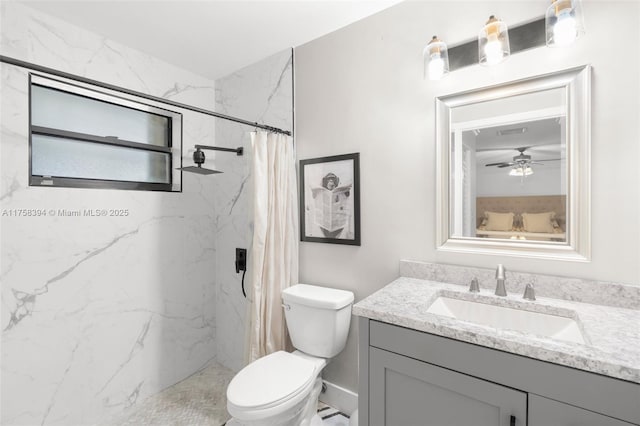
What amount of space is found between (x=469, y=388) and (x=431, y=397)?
0.47ft

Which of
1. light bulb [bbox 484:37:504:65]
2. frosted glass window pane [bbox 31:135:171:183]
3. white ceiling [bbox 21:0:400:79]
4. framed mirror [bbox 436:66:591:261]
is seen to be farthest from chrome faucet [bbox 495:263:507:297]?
frosted glass window pane [bbox 31:135:171:183]

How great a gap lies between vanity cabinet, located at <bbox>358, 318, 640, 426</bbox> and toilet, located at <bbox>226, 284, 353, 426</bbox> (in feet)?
1.30

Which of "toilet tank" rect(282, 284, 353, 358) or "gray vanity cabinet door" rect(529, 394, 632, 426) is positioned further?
"toilet tank" rect(282, 284, 353, 358)

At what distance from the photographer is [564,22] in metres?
1.18

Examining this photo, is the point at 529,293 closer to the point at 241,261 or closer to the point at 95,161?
the point at 241,261

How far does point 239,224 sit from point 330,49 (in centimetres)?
145

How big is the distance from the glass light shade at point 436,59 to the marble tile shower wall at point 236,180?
1.06 m

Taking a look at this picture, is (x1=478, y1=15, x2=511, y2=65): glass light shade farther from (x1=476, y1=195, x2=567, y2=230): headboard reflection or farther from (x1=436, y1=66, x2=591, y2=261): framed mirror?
(x1=476, y1=195, x2=567, y2=230): headboard reflection

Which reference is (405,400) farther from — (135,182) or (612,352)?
(135,182)

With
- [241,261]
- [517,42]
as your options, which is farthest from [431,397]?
[241,261]

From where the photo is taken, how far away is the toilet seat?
134 centimetres

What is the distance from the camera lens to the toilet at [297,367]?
1.36 m

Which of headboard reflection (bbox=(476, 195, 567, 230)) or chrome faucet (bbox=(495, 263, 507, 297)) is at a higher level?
headboard reflection (bbox=(476, 195, 567, 230))

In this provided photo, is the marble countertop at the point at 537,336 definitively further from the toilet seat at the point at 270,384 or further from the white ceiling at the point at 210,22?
the white ceiling at the point at 210,22
